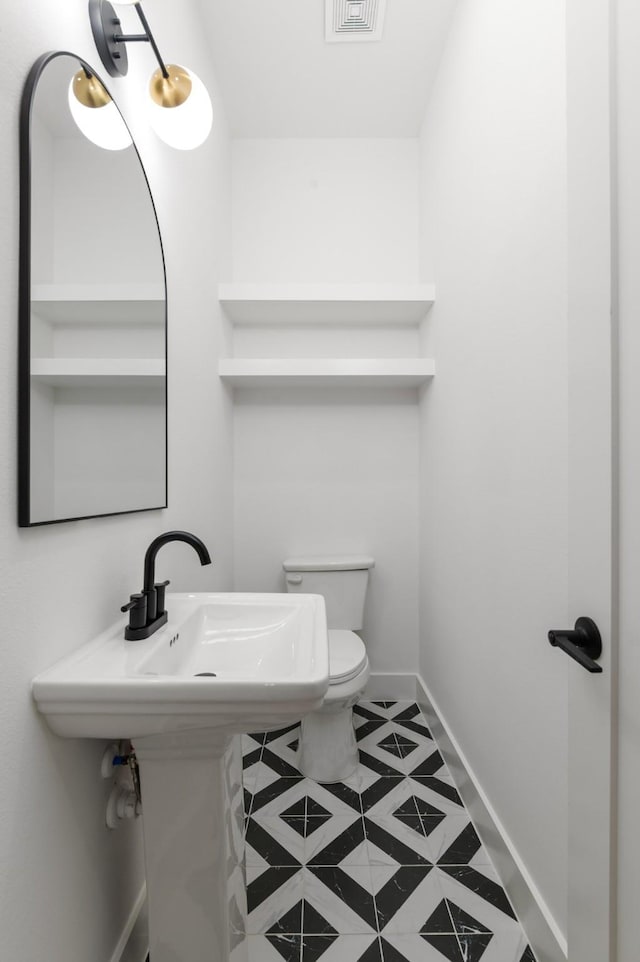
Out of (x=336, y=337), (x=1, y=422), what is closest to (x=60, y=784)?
(x=1, y=422)

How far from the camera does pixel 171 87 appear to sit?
1.04 metres

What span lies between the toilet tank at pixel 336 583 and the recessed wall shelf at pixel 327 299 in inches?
46.7

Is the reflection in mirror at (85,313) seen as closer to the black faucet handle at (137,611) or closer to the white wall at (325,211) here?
the black faucet handle at (137,611)

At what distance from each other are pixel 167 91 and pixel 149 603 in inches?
47.5

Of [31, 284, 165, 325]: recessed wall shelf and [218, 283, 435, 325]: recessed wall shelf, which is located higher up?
[218, 283, 435, 325]: recessed wall shelf

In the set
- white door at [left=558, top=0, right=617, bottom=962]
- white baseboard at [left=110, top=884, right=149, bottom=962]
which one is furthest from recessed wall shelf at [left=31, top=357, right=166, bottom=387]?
white baseboard at [left=110, top=884, right=149, bottom=962]

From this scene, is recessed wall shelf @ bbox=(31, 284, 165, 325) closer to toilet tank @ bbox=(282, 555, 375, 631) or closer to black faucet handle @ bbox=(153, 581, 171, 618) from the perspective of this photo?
black faucet handle @ bbox=(153, 581, 171, 618)

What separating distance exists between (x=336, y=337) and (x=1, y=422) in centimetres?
179

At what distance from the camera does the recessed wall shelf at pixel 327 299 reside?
190cm

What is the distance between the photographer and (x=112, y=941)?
93cm

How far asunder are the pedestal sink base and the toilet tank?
1163 mm

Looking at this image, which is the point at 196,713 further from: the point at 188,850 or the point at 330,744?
the point at 330,744

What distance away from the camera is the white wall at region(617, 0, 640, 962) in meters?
0.58

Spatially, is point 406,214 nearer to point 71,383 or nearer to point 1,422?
point 71,383
